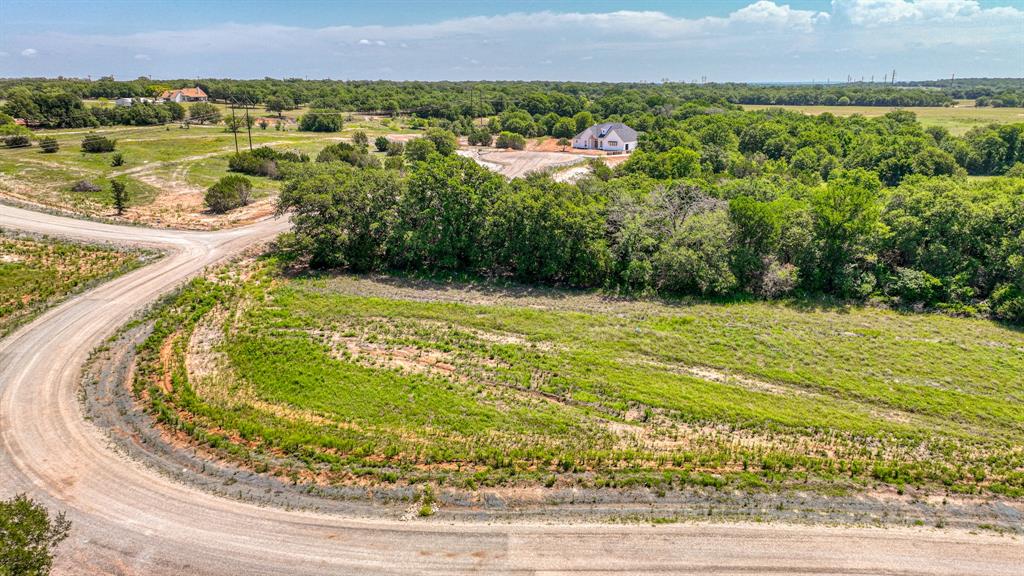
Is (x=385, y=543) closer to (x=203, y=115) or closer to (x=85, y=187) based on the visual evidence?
(x=85, y=187)

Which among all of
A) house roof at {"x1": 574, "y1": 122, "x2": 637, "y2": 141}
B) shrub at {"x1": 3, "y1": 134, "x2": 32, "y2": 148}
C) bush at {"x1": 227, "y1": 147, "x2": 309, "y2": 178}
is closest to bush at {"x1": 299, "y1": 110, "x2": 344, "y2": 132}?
bush at {"x1": 227, "y1": 147, "x2": 309, "y2": 178}

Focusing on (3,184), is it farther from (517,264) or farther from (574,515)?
(574,515)

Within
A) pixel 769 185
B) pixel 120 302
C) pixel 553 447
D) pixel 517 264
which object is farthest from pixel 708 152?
pixel 120 302

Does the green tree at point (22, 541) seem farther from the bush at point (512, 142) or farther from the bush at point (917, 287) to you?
the bush at point (512, 142)

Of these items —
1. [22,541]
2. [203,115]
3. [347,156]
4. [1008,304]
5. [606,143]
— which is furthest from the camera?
[203,115]

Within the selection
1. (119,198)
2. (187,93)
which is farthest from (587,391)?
(187,93)
